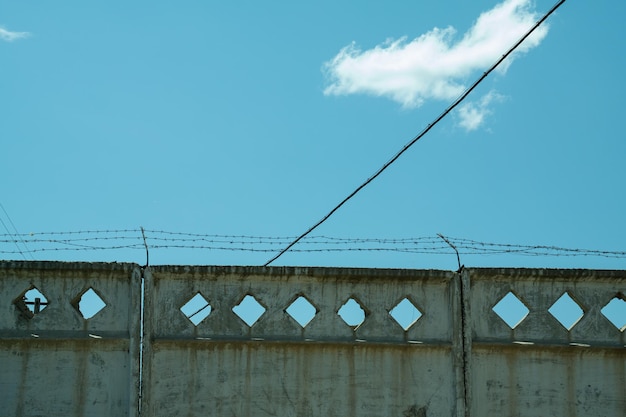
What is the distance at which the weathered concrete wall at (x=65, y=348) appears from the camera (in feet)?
37.1

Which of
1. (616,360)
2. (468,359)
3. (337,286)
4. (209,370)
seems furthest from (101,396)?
(616,360)

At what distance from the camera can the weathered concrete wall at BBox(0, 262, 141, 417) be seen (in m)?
11.3

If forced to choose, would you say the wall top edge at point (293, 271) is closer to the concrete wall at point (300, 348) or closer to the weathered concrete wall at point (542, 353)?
the concrete wall at point (300, 348)

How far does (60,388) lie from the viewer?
37.2 ft

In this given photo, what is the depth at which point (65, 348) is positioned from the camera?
11.4 metres

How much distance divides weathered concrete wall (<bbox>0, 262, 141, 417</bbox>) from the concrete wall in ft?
0.04

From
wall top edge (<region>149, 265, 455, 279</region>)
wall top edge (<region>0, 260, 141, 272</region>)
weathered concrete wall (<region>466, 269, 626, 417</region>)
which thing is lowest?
weathered concrete wall (<region>466, 269, 626, 417</region>)

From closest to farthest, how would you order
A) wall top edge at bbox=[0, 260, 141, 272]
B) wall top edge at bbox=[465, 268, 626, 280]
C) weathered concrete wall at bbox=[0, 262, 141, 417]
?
weathered concrete wall at bbox=[0, 262, 141, 417], wall top edge at bbox=[0, 260, 141, 272], wall top edge at bbox=[465, 268, 626, 280]

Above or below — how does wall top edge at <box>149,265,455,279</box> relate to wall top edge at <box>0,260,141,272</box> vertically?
below

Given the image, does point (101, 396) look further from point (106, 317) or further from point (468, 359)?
point (468, 359)

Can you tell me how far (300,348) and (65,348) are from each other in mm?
2611

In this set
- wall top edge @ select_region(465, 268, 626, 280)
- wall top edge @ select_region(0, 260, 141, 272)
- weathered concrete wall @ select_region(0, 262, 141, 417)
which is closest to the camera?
weathered concrete wall @ select_region(0, 262, 141, 417)

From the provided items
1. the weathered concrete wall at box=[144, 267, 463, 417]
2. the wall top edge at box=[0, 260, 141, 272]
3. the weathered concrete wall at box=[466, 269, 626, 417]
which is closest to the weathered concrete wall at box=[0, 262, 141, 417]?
the wall top edge at box=[0, 260, 141, 272]

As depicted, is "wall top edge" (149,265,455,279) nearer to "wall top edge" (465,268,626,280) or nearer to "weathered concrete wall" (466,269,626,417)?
"wall top edge" (465,268,626,280)
